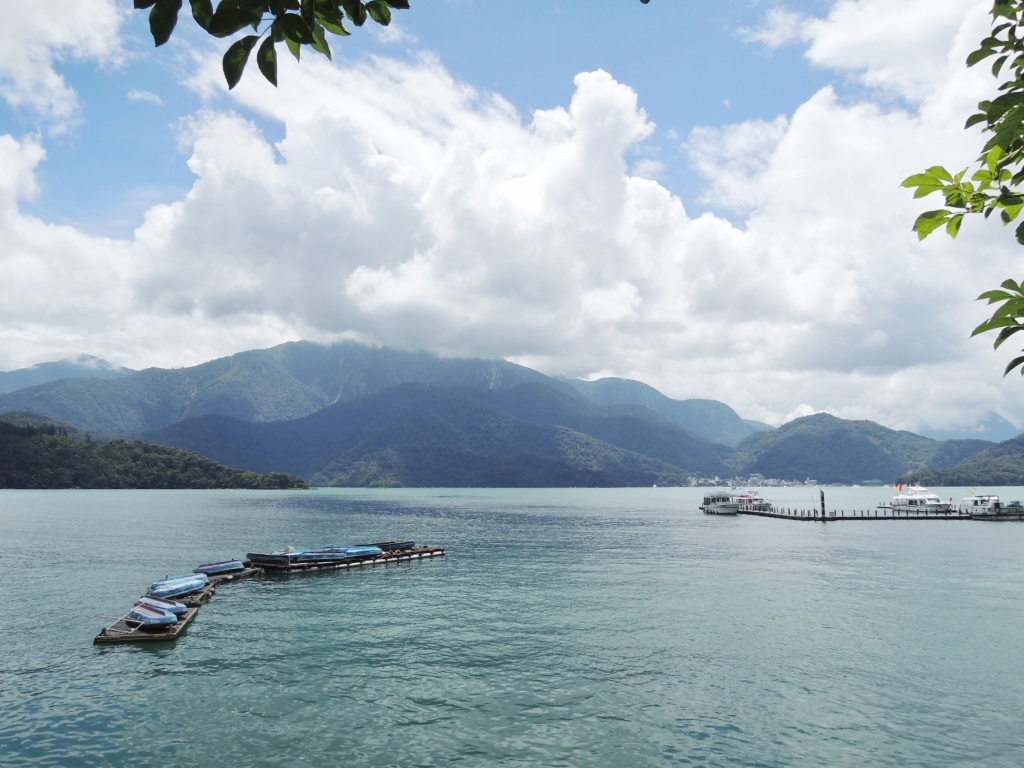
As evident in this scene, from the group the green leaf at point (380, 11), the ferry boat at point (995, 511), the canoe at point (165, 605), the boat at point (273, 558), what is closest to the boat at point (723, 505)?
the ferry boat at point (995, 511)

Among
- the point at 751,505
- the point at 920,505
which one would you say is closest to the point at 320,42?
the point at 920,505

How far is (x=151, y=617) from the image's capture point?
3647cm

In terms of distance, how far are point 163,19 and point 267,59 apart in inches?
17.0

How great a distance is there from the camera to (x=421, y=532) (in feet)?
343

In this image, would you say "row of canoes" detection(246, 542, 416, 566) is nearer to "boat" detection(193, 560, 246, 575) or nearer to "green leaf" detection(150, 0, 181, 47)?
"boat" detection(193, 560, 246, 575)

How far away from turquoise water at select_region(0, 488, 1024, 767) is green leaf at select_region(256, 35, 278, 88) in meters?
22.2

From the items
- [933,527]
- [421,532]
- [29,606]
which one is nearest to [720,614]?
[29,606]

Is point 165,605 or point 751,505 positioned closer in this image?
point 165,605

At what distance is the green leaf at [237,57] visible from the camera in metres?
2.74

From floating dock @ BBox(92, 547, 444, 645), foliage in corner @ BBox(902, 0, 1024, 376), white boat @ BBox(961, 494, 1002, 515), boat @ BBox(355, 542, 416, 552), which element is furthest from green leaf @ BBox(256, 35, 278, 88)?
white boat @ BBox(961, 494, 1002, 515)

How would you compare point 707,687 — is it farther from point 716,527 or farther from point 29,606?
point 716,527

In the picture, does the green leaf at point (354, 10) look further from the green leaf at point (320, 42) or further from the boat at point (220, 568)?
the boat at point (220, 568)

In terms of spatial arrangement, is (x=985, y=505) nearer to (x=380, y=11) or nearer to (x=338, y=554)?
(x=338, y=554)

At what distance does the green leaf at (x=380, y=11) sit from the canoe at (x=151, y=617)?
41.9 metres
